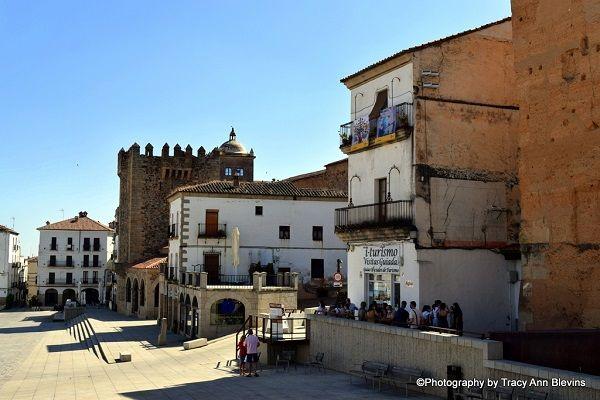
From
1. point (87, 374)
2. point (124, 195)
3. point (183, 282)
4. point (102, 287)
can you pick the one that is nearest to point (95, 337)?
point (183, 282)

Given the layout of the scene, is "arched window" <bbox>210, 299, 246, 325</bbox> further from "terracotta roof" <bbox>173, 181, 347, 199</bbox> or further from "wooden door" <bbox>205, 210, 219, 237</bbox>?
"terracotta roof" <bbox>173, 181, 347, 199</bbox>

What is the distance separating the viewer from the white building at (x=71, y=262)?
78.7 m

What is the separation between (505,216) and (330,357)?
8.05 metres

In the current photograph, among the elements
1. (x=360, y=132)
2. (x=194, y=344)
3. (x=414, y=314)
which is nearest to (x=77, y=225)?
(x=194, y=344)

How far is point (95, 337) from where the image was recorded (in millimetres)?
35156

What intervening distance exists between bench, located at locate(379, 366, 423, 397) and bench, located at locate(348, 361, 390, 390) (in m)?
0.11

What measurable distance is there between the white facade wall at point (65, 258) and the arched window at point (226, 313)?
51834mm

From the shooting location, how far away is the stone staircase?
2898cm

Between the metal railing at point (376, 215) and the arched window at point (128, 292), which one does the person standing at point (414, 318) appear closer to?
the metal railing at point (376, 215)

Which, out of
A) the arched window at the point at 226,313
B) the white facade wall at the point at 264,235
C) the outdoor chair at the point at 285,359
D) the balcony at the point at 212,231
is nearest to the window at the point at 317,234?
the white facade wall at the point at 264,235

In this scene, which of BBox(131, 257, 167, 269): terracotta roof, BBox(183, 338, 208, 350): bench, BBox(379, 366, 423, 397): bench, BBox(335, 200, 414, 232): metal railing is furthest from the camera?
BBox(131, 257, 167, 269): terracotta roof

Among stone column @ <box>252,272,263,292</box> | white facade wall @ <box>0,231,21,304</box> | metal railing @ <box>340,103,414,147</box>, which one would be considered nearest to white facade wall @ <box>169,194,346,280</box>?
stone column @ <box>252,272,263,292</box>

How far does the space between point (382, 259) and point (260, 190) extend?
17.2 meters

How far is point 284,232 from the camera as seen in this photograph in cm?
3828
